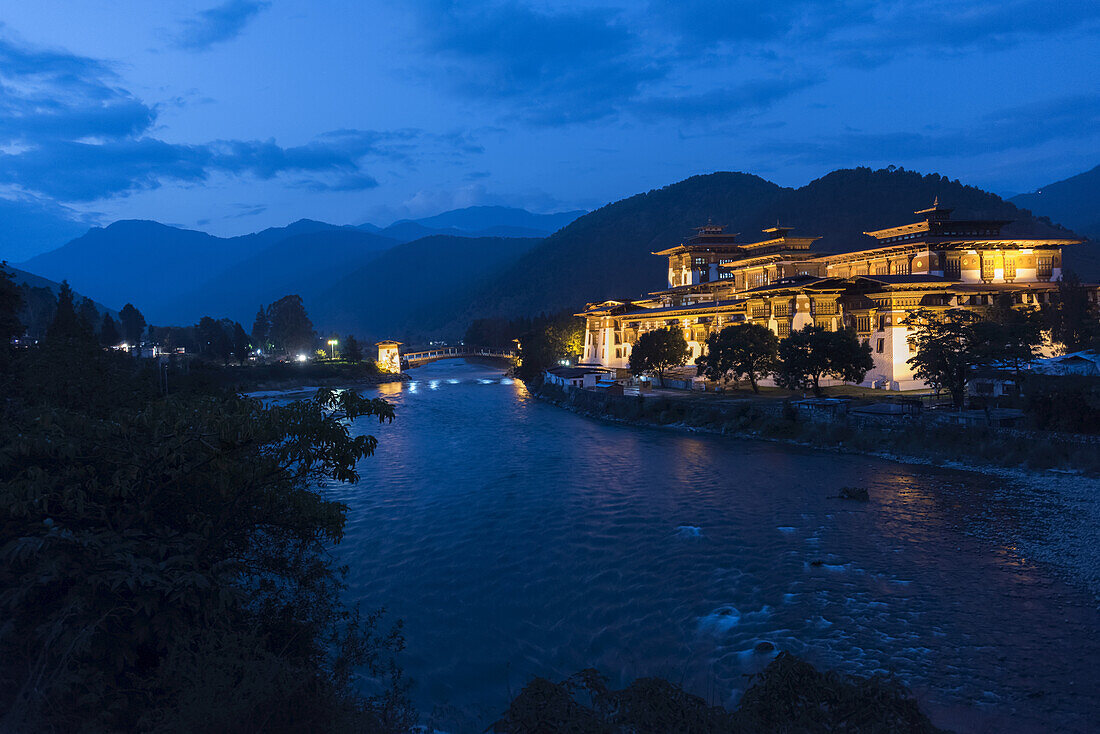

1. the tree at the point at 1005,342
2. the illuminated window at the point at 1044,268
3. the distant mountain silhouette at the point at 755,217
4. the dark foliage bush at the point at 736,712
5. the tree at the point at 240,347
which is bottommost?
the dark foliage bush at the point at 736,712

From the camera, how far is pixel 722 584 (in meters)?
17.0

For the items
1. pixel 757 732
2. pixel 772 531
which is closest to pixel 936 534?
pixel 772 531

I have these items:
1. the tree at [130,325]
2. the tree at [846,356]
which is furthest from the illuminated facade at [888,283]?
the tree at [130,325]

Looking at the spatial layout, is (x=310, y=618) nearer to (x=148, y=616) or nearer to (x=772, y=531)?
(x=148, y=616)

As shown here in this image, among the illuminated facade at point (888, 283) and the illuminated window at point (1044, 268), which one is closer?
the illuminated facade at point (888, 283)

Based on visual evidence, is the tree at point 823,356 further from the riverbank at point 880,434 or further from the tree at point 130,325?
the tree at point 130,325

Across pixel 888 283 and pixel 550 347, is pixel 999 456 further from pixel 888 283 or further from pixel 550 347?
pixel 550 347

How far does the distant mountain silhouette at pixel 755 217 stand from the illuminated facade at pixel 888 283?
4185 centimetres

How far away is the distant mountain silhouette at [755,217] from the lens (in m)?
125

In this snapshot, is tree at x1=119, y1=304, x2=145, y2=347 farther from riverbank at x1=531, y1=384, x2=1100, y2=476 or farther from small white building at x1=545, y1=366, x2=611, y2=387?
riverbank at x1=531, y1=384, x2=1100, y2=476

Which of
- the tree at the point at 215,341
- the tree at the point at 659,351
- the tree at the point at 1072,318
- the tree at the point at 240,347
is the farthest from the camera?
the tree at the point at 240,347

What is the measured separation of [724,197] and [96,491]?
199 meters

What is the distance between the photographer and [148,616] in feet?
21.4

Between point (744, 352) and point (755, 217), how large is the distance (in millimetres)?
131639
